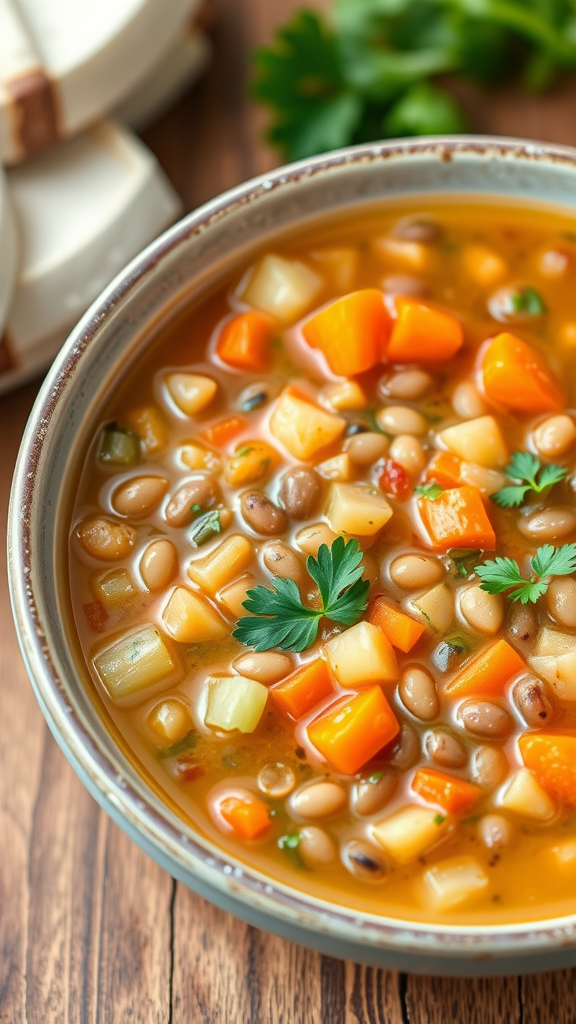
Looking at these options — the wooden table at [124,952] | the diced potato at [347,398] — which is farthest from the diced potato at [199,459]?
the wooden table at [124,952]

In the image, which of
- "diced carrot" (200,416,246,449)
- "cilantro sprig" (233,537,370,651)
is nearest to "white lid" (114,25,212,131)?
"diced carrot" (200,416,246,449)

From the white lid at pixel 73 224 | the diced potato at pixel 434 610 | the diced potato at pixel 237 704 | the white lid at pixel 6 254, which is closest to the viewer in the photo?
the diced potato at pixel 237 704

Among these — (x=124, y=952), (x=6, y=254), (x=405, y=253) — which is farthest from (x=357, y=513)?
(x=6, y=254)

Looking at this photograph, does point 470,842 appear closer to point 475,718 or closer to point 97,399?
point 475,718

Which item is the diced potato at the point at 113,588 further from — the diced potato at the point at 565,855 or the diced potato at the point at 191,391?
the diced potato at the point at 565,855

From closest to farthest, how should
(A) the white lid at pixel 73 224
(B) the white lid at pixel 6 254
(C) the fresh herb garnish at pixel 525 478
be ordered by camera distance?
(C) the fresh herb garnish at pixel 525 478 < (B) the white lid at pixel 6 254 < (A) the white lid at pixel 73 224

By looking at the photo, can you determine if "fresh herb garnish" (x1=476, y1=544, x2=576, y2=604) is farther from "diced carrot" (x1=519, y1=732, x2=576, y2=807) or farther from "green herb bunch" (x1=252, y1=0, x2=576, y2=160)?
"green herb bunch" (x1=252, y1=0, x2=576, y2=160)
